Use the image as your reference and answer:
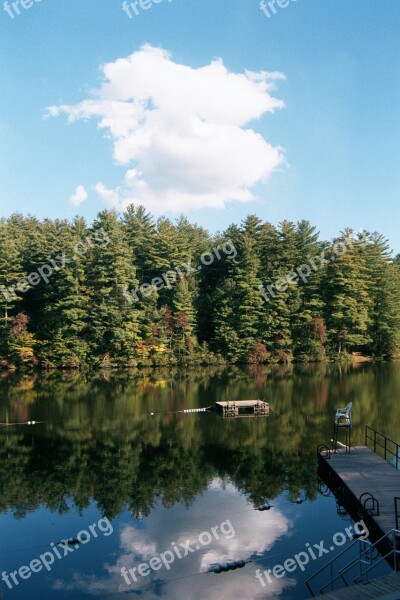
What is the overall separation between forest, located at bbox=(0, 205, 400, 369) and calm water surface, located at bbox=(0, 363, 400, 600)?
17.5 m

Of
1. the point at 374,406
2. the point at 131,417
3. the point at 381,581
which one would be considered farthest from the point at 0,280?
the point at 381,581

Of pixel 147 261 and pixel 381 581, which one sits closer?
pixel 381 581

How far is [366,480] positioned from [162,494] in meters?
5.53

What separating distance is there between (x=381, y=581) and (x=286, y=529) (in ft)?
11.5

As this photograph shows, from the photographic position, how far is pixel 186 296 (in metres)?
49.1

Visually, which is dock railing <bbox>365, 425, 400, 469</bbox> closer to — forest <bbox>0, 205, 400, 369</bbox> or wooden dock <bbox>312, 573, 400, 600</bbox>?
wooden dock <bbox>312, 573, 400, 600</bbox>

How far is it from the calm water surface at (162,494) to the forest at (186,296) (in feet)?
57.4

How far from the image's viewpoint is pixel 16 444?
19250 mm

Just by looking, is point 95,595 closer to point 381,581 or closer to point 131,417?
point 381,581

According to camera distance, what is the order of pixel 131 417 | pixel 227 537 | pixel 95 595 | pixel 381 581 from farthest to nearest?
pixel 131 417
pixel 227 537
pixel 95 595
pixel 381 581

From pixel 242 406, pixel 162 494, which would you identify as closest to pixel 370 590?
pixel 162 494

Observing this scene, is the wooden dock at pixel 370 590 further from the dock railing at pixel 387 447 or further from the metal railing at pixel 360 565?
the dock railing at pixel 387 447

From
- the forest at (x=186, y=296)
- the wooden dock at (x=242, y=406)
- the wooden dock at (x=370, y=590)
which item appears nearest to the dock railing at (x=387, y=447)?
the wooden dock at (x=242, y=406)

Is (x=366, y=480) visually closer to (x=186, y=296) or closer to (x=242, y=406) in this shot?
(x=242, y=406)
